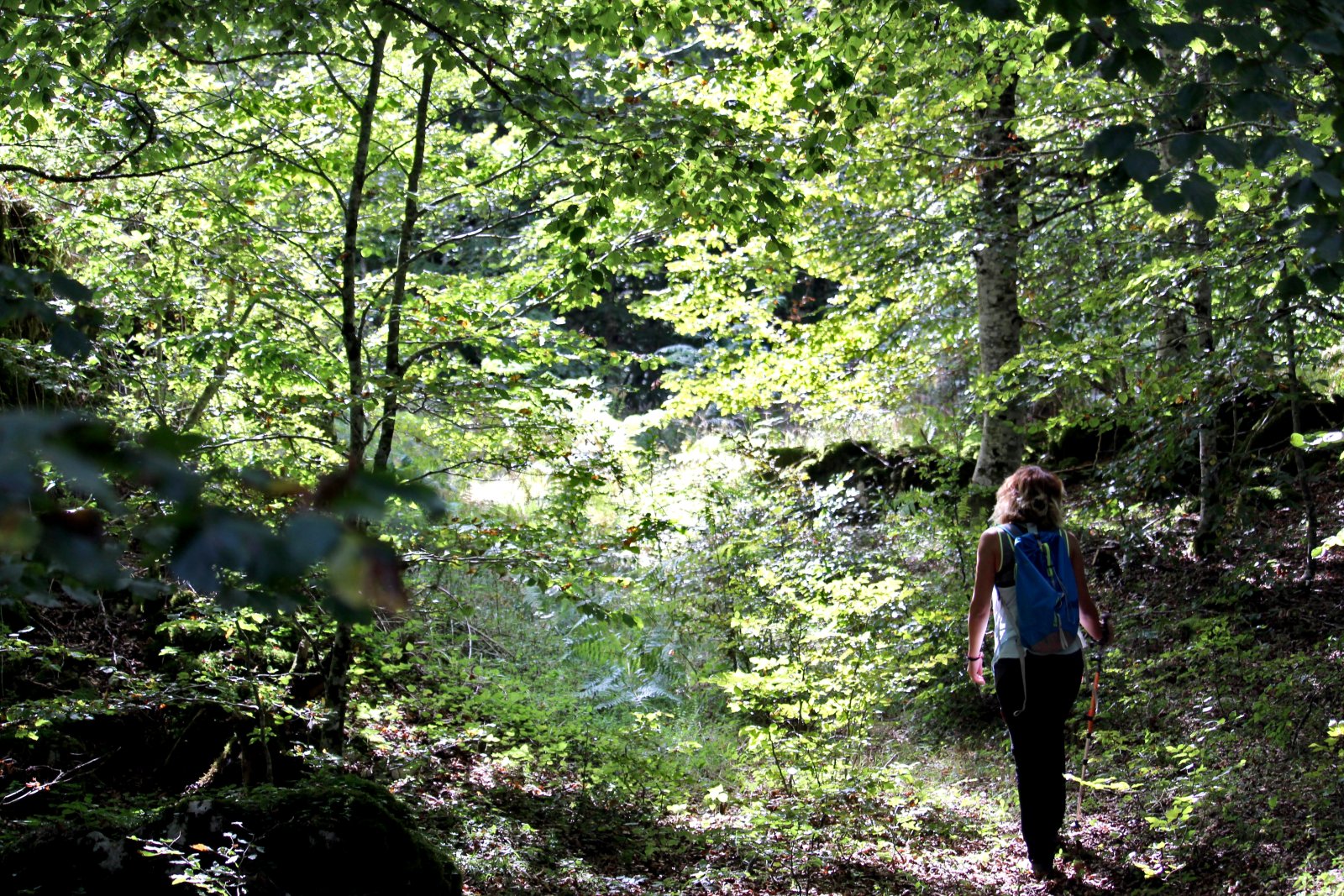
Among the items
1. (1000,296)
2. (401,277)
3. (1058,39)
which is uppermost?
(1000,296)

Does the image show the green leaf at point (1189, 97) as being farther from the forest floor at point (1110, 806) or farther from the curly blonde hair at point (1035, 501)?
the forest floor at point (1110, 806)

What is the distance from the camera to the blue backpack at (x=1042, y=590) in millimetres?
4137

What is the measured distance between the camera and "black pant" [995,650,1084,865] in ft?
13.7

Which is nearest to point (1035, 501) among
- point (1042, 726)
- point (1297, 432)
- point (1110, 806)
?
point (1042, 726)

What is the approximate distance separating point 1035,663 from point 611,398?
117 inches

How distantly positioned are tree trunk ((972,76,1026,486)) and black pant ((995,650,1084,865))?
3117 millimetres

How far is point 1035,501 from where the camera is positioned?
14.2 feet

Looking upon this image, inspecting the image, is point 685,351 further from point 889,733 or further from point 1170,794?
point 1170,794

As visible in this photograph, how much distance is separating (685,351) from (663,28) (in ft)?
51.5

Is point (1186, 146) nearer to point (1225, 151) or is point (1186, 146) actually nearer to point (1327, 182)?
point (1225, 151)

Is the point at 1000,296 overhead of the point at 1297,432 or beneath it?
overhead

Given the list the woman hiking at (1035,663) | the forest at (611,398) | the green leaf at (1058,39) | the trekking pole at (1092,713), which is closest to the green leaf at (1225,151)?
the forest at (611,398)

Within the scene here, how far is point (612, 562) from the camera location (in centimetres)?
989

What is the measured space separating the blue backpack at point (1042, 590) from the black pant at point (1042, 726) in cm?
8
